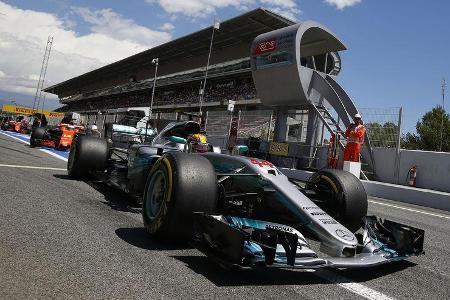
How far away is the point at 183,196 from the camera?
10.9 feet

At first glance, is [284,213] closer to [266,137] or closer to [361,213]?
[361,213]

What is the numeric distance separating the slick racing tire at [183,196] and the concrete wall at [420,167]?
10.1 meters

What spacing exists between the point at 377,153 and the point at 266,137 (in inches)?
246

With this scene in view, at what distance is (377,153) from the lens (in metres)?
13.7

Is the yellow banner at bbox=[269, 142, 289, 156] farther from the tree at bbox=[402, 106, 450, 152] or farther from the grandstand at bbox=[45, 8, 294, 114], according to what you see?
the tree at bbox=[402, 106, 450, 152]

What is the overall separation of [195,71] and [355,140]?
133ft

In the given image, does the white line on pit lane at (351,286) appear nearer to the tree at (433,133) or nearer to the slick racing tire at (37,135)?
the slick racing tire at (37,135)

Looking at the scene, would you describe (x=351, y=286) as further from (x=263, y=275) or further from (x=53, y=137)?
(x=53, y=137)

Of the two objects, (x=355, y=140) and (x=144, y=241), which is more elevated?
(x=355, y=140)

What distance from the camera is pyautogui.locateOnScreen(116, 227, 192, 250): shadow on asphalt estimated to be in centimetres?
350

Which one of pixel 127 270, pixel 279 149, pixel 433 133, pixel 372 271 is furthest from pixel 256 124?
pixel 433 133

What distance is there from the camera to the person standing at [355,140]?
11180mm

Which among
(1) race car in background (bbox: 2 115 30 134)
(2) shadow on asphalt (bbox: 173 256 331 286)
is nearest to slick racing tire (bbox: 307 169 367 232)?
(2) shadow on asphalt (bbox: 173 256 331 286)

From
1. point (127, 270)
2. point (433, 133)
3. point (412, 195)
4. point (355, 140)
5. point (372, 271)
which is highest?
point (433, 133)
